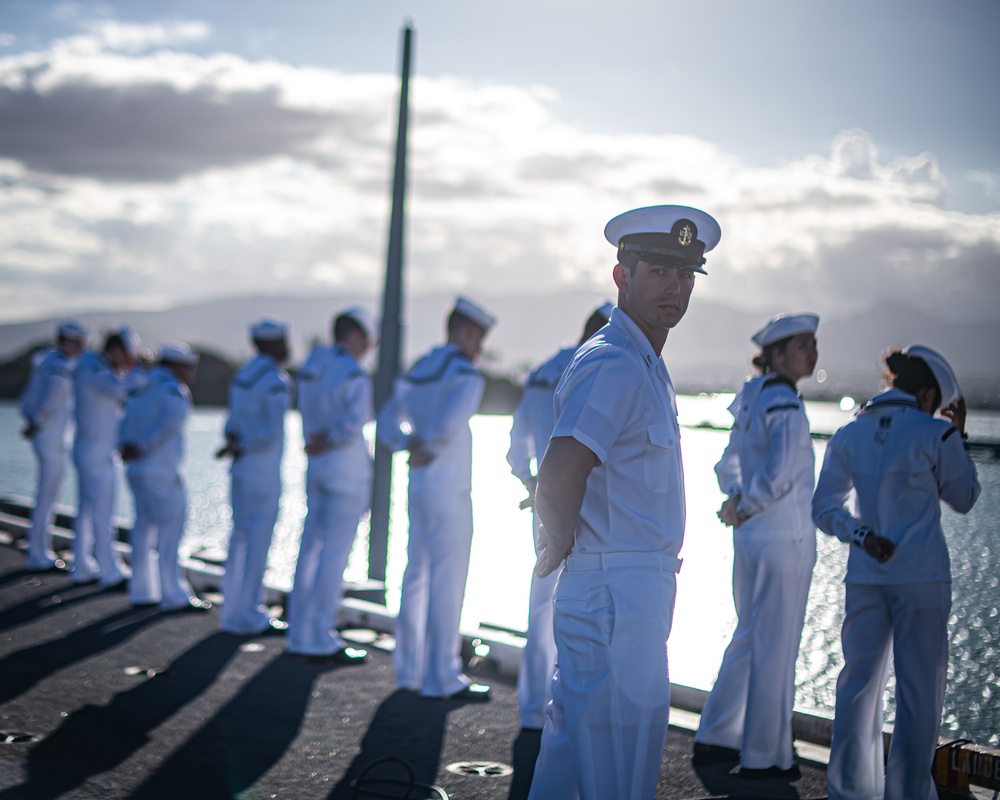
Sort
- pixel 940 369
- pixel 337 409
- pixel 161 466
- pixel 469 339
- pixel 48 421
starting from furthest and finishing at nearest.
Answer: pixel 48 421 → pixel 161 466 → pixel 337 409 → pixel 469 339 → pixel 940 369

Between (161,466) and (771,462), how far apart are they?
589 cm

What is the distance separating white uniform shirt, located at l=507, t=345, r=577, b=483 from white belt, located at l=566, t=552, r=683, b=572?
10.4ft

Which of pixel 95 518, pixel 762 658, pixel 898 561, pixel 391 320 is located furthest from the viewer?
pixel 95 518

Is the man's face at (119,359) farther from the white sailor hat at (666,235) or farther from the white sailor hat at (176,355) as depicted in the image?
the white sailor hat at (666,235)

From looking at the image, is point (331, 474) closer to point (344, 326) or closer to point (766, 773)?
point (344, 326)

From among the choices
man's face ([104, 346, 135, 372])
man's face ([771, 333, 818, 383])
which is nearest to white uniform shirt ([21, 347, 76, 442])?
man's face ([104, 346, 135, 372])

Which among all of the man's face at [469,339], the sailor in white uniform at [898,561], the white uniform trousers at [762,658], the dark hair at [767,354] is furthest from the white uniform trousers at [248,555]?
the sailor in white uniform at [898,561]

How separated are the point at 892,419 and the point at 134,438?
677 cm

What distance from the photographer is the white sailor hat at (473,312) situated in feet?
23.9

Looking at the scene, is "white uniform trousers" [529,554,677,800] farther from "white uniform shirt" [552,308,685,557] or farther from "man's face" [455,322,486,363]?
"man's face" [455,322,486,363]

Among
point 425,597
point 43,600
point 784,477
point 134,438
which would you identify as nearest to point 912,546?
point 784,477

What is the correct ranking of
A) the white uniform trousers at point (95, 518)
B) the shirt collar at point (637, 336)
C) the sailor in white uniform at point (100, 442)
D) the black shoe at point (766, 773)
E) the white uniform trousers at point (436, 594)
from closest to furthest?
the shirt collar at point (637, 336) → the black shoe at point (766, 773) → the white uniform trousers at point (436, 594) → the sailor in white uniform at point (100, 442) → the white uniform trousers at point (95, 518)

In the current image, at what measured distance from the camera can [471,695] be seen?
7.17 meters

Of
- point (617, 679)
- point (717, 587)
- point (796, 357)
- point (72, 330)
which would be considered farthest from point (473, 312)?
point (717, 587)
